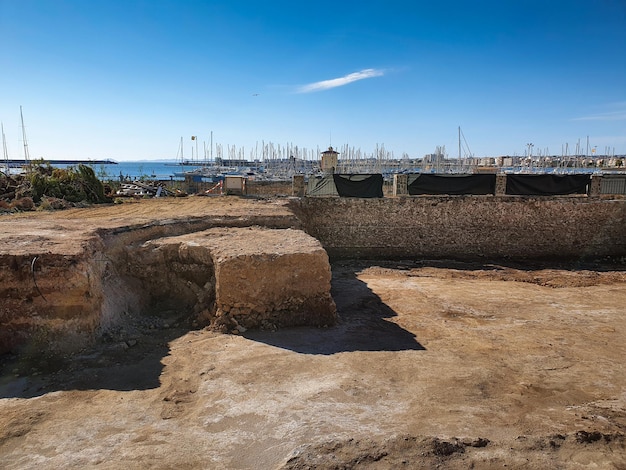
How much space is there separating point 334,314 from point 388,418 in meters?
3.51

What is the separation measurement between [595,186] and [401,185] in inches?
281

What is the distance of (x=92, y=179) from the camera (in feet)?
51.3

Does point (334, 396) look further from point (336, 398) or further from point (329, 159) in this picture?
point (329, 159)

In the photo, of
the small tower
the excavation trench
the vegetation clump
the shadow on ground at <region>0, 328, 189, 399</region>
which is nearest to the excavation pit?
the excavation trench

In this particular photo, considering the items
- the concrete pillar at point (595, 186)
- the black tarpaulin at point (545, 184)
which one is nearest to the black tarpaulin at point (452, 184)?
the black tarpaulin at point (545, 184)

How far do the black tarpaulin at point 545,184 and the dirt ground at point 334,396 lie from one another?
767 cm

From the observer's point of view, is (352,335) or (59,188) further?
(59,188)

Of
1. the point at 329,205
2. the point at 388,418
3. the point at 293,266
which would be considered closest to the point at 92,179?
the point at 329,205

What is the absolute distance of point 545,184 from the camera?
53.8 ft

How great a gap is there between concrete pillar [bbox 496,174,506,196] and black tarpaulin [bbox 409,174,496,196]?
Answer: 17cm

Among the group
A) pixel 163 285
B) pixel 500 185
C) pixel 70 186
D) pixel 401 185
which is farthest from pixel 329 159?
pixel 163 285

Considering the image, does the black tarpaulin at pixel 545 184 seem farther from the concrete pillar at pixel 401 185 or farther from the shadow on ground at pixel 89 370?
the shadow on ground at pixel 89 370

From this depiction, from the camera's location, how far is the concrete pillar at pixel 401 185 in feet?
54.6

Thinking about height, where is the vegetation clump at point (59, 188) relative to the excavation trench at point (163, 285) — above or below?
above
